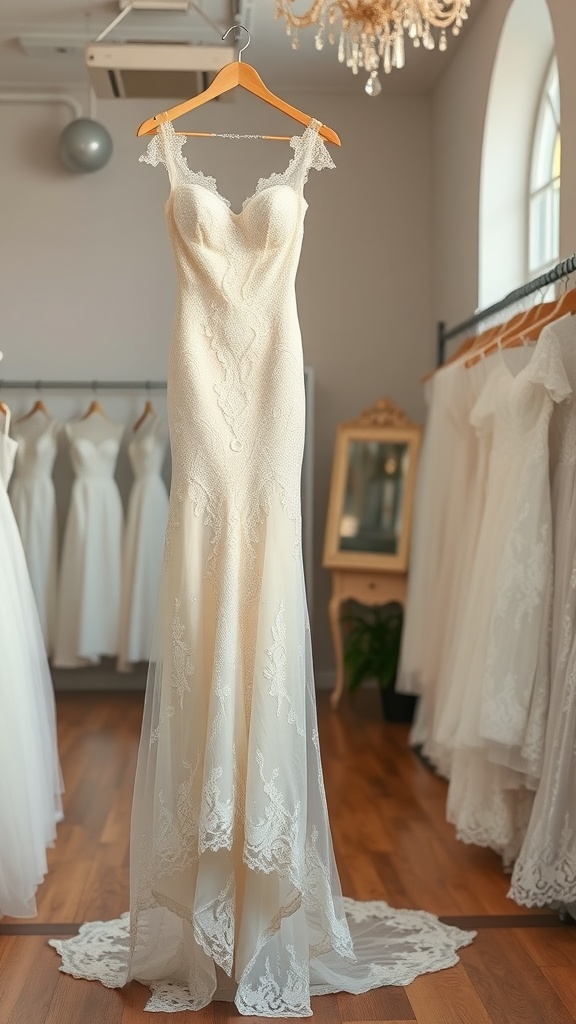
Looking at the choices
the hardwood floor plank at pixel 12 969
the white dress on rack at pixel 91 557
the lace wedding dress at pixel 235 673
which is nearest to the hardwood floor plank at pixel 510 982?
the lace wedding dress at pixel 235 673

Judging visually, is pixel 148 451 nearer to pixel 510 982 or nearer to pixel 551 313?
pixel 551 313

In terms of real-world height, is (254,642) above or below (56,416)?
below

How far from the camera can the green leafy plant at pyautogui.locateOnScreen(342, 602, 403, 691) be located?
18.3 feet

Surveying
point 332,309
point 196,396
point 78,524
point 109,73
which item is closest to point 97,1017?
point 196,396

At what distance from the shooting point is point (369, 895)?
10.5 ft

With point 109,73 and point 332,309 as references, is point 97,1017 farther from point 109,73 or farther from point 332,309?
point 332,309

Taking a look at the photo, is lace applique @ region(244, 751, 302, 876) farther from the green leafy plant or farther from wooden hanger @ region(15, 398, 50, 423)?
wooden hanger @ region(15, 398, 50, 423)

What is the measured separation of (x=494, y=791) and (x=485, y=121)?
9.66ft

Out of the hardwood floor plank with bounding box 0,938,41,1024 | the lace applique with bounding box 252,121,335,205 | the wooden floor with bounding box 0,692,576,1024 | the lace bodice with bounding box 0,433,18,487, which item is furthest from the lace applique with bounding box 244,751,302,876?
the lace bodice with bounding box 0,433,18,487

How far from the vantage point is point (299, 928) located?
2.50m

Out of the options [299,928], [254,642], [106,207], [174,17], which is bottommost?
[299,928]

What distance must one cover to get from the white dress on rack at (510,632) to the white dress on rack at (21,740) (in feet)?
4.07

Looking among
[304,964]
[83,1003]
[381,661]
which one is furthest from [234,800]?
[381,661]

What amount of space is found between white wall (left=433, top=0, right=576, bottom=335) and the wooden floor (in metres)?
1.98
